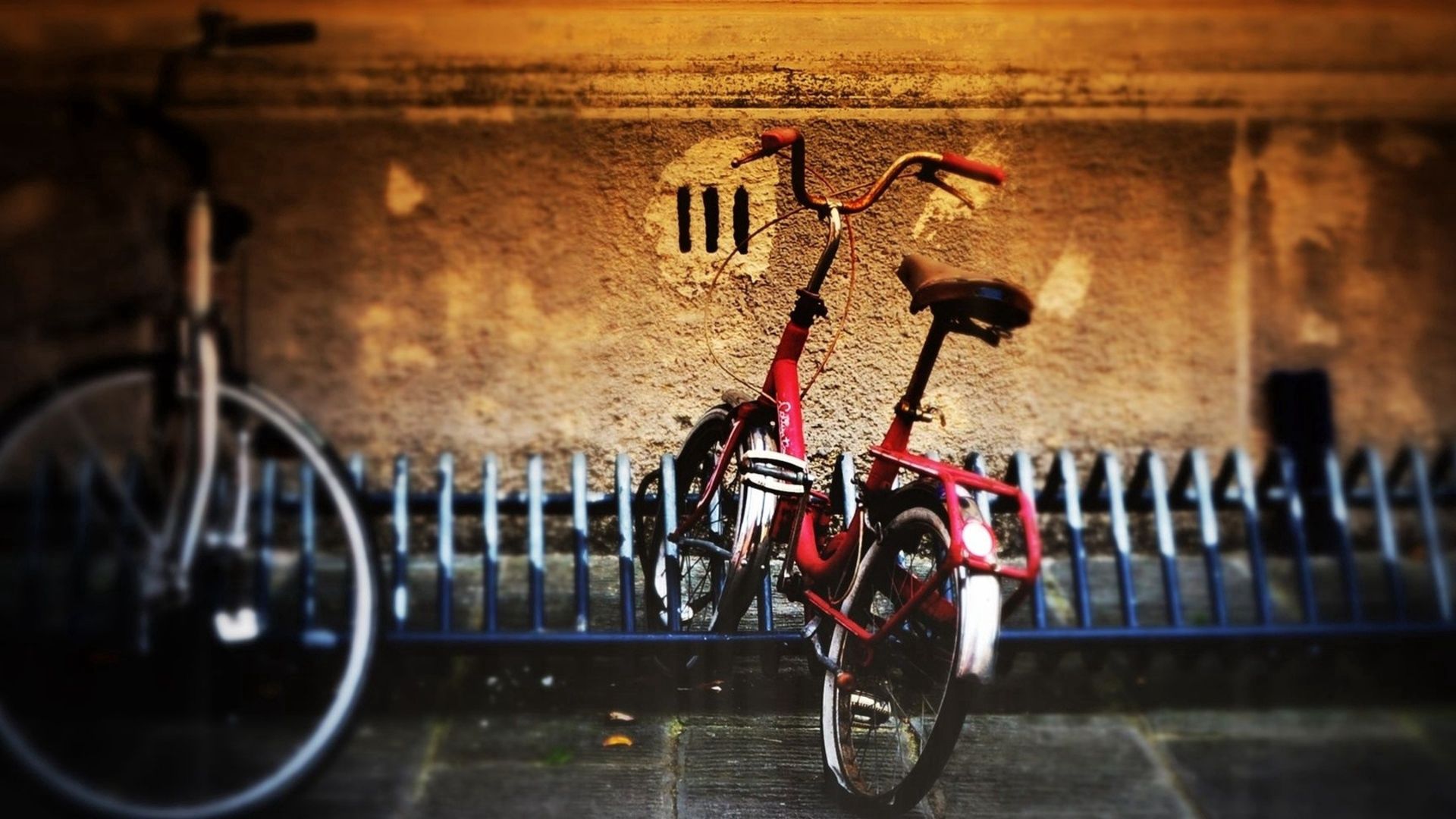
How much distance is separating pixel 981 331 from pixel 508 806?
165cm

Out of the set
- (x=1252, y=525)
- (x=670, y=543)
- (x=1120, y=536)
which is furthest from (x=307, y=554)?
(x=1252, y=525)

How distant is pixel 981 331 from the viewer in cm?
246

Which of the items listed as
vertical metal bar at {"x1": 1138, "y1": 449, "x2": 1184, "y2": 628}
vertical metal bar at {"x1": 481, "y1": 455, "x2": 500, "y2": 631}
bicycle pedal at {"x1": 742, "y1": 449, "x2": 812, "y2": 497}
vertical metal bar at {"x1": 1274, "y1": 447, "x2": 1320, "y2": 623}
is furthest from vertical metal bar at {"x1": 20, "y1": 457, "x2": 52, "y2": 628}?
vertical metal bar at {"x1": 1274, "y1": 447, "x2": 1320, "y2": 623}

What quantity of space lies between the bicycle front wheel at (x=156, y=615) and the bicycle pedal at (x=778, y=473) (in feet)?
3.29

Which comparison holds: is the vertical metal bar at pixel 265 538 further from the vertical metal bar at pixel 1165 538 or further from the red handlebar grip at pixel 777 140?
the vertical metal bar at pixel 1165 538

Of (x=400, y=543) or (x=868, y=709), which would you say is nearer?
(x=868, y=709)

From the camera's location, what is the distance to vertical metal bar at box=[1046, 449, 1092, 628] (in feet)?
9.61

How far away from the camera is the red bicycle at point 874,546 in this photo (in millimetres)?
2275

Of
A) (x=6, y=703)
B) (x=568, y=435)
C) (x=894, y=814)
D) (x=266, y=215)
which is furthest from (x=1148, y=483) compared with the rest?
(x=6, y=703)

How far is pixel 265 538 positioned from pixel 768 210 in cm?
168

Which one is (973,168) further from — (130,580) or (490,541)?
(130,580)

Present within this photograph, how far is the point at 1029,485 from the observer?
3.01 metres

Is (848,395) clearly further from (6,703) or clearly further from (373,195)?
(6,703)

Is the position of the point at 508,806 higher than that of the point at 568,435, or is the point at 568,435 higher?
the point at 568,435
